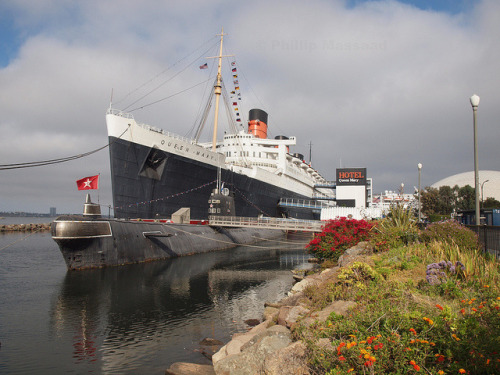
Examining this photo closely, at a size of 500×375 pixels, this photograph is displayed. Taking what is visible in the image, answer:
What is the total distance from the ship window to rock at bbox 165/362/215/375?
22.7m

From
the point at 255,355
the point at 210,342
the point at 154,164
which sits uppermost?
the point at 154,164

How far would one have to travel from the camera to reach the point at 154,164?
2997 centimetres

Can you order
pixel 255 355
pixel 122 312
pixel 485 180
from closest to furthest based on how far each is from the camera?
1. pixel 255 355
2. pixel 122 312
3. pixel 485 180

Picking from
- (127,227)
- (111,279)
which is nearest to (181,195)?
(127,227)

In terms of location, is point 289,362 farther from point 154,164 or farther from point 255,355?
point 154,164

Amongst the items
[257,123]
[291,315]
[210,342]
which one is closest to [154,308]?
[210,342]

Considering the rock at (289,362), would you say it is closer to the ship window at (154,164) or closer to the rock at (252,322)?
the rock at (252,322)

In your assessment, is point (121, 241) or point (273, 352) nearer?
point (273, 352)

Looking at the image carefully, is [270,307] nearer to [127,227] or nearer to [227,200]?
[127,227]

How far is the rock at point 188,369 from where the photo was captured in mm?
7660

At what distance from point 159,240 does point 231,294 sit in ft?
35.4

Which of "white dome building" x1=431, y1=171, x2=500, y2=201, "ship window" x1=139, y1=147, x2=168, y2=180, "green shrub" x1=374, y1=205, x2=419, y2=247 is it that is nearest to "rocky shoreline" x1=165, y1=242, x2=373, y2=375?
"green shrub" x1=374, y1=205, x2=419, y2=247

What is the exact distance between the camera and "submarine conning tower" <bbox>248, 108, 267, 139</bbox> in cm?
5462

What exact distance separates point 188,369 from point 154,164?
2408cm
